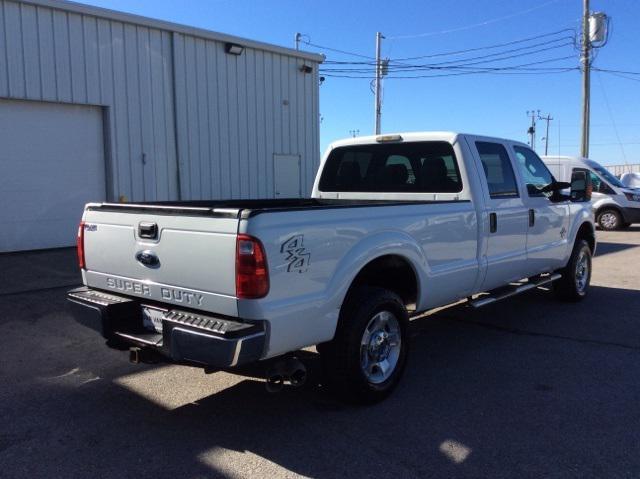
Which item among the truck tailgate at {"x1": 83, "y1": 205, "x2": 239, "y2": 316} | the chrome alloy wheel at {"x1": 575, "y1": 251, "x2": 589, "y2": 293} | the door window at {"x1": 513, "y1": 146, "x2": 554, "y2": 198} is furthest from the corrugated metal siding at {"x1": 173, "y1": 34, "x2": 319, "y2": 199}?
the truck tailgate at {"x1": 83, "y1": 205, "x2": 239, "y2": 316}

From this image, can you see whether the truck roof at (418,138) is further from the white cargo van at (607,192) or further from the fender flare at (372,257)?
the white cargo van at (607,192)

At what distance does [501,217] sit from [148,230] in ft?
11.0

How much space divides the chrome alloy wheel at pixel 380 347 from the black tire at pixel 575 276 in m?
3.91

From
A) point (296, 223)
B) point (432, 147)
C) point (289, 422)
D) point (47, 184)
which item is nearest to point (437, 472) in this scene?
point (289, 422)

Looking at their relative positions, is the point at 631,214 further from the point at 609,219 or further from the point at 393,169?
the point at 393,169

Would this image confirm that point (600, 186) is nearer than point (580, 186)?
No

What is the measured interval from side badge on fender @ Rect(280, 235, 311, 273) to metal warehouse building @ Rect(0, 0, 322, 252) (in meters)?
9.02

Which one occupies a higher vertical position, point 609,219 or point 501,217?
point 501,217

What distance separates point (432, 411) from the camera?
156 inches

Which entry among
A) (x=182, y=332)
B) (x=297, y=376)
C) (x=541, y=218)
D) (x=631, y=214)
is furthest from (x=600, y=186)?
(x=182, y=332)

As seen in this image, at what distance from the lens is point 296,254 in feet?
10.9

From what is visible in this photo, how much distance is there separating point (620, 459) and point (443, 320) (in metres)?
3.26

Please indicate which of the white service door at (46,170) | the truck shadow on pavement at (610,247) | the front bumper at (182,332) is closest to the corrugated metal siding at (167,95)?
the white service door at (46,170)

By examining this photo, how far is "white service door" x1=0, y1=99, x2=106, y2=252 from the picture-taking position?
34.1 ft
